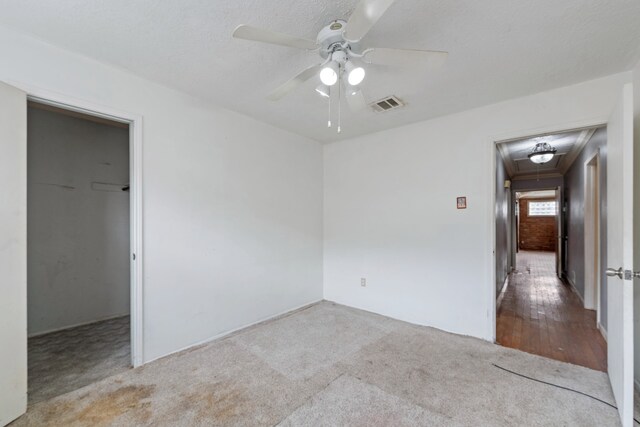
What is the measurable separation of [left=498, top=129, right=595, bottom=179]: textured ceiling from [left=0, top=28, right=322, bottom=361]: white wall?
2.80 m

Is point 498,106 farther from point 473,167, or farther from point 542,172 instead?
point 542,172

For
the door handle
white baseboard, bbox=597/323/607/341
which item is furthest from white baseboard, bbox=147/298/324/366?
white baseboard, bbox=597/323/607/341

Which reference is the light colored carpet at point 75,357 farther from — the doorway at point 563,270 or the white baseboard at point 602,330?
the white baseboard at point 602,330

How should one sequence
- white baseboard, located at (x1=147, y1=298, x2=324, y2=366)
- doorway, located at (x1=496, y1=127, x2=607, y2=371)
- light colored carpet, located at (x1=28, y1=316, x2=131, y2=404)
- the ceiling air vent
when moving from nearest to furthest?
1. light colored carpet, located at (x1=28, y1=316, x2=131, y2=404)
2. white baseboard, located at (x1=147, y1=298, x2=324, y2=366)
3. the ceiling air vent
4. doorway, located at (x1=496, y1=127, x2=607, y2=371)

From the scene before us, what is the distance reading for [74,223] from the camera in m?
3.25

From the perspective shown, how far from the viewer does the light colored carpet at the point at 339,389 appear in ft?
5.59

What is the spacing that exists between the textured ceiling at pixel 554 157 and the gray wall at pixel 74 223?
4.79m

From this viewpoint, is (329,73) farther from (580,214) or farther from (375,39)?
(580,214)

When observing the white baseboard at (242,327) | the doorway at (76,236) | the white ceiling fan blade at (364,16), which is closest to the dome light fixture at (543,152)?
the white baseboard at (242,327)

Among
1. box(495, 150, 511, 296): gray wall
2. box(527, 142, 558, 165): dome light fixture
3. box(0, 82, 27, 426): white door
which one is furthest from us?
box(495, 150, 511, 296): gray wall

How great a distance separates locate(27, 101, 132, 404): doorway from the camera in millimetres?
2938

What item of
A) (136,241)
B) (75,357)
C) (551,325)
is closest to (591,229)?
(551,325)

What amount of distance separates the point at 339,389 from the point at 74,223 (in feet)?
11.3

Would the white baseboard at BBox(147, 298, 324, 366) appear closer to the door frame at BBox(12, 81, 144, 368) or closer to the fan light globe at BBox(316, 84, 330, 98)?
the door frame at BBox(12, 81, 144, 368)
